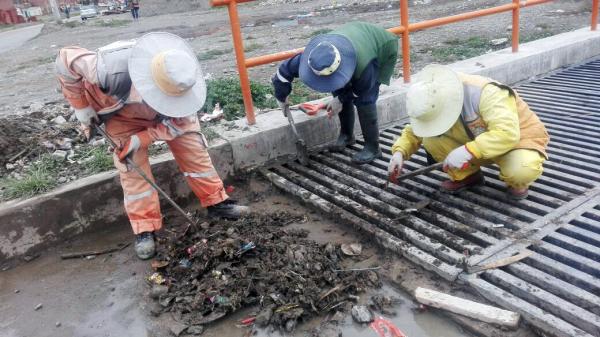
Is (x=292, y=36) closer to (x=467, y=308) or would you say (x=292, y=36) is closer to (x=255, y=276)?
(x=255, y=276)

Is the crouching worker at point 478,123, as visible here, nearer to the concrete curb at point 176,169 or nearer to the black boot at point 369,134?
the black boot at point 369,134

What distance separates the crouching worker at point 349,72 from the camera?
9.93 feet

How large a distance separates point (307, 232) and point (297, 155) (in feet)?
3.42

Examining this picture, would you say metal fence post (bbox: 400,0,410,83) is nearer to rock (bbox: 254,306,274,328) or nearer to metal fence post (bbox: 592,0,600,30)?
rock (bbox: 254,306,274,328)

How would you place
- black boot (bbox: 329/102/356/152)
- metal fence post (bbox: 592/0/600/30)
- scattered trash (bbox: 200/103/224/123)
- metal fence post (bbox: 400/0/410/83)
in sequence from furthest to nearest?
metal fence post (bbox: 592/0/600/30) → metal fence post (bbox: 400/0/410/83) → scattered trash (bbox: 200/103/224/123) → black boot (bbox: 329/102/356/152)

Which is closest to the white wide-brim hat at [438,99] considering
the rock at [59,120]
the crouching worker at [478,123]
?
the crouching worker at [478,123]

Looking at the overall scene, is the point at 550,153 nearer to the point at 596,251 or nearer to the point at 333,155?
the point at 596,251

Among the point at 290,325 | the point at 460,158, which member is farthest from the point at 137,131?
the point at 460,158

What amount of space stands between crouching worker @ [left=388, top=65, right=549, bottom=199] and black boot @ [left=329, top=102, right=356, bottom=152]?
975 mm

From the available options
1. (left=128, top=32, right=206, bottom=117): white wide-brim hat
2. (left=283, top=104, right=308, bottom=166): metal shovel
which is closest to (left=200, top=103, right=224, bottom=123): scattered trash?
(left=283, top=104, right=308, bottom=166): metal shovel

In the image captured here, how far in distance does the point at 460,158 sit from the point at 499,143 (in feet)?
0.70

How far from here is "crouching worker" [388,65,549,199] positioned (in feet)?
8.56

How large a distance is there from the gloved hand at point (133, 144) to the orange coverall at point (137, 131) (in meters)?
0.04

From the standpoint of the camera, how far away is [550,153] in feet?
11.2
